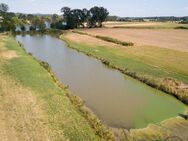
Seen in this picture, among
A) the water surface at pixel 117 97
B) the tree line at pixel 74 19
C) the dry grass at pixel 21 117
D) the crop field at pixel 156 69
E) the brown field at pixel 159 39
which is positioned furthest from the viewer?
the tree line at pixel 74 19

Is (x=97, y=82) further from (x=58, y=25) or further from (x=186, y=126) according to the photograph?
(x=58, y=25)

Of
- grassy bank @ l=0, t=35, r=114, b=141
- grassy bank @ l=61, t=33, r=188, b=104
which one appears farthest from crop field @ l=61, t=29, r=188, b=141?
grassy bank @ l=0, t=35, r=114, b=141

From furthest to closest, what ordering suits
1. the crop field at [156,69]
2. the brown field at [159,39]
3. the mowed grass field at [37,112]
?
1. the brown field at [159,39]
2. the crop field at [156,69]
3. the mowed grass field at [37,112]

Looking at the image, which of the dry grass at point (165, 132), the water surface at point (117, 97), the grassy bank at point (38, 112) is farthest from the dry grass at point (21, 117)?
the dry grass at point (165, 132)

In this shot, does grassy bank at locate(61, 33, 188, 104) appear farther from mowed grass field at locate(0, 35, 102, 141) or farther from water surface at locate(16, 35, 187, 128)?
mowed grass field at locate(0, 35, 102, 141)

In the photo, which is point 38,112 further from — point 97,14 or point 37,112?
point 97,14

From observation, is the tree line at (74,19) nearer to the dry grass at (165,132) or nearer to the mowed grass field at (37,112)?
the mowed grass field at (37,112)

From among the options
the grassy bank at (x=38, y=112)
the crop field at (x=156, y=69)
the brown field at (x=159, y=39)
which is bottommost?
the brown field at (x=159, y=39)
